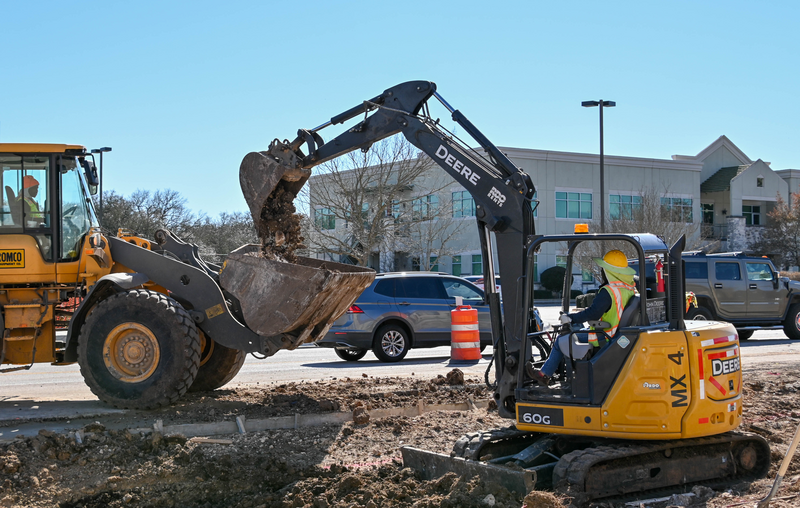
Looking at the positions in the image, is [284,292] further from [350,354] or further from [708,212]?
[708,212]

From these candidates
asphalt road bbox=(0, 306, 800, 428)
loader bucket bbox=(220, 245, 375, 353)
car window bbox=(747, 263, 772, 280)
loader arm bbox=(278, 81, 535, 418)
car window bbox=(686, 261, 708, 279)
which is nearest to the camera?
loader arm bbox=(278, 81, 535, 418)

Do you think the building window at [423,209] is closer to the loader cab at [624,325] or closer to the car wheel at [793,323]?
the car wheel at [793,323]

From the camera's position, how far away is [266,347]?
9125 millimetres

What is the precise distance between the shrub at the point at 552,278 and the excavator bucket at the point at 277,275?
34699 mm

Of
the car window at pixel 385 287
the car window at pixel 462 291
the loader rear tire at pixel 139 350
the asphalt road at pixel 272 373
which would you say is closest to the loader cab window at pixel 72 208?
the loader rear tire at pixel 139 350

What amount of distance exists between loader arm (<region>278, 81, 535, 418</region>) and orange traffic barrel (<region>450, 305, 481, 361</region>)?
6814 mm

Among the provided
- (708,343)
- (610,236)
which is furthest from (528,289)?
(708,343)

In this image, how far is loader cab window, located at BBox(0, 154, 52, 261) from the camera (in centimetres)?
1000

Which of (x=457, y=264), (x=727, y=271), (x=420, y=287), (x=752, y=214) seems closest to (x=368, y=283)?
(x=420, y=287)

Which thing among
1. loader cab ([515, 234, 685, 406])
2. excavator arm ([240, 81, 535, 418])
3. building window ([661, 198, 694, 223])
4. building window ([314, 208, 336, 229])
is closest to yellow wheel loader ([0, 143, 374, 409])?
excavator arm ([240, 81, 535, 418])

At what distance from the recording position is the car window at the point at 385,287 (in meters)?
15.5

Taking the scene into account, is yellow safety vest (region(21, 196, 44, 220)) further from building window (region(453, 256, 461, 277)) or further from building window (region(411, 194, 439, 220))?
building window (region(453, 256, 461, 277))

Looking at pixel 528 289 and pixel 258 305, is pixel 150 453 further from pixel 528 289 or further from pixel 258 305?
pixel 528 289

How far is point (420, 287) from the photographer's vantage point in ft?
52.5
